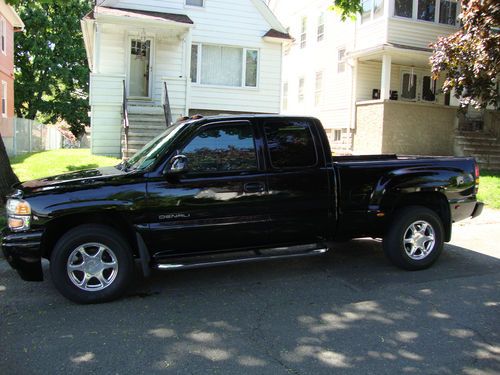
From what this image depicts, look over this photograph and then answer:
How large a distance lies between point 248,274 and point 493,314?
8.59 feet

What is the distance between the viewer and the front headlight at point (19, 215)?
470 centimetres

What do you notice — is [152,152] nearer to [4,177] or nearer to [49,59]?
[4,177]

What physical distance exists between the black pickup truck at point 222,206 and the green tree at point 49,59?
34.5m

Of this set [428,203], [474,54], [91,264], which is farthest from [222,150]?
[474,54]

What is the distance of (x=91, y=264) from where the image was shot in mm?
4852

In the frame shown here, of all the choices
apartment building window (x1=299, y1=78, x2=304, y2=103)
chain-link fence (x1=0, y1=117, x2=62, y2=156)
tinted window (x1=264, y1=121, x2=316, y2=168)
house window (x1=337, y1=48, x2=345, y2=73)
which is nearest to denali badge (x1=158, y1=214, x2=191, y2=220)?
tinted window (x1=264, y1=121, x2=316, y2=168)

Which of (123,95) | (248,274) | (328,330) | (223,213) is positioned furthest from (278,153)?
(123,95)

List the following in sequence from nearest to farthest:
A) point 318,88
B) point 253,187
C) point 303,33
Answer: point 253,187 < point 318,88 < point 303,33

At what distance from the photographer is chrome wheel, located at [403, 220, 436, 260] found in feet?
19.7

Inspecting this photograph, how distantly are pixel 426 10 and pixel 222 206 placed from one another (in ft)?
57.7

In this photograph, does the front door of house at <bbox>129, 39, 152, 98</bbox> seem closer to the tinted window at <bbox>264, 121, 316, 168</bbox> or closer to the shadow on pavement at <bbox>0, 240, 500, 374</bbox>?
the shadow on pavement at <bbox>0, 240, 500, 374</bbox>

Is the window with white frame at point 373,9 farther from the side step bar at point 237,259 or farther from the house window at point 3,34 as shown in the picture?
the house window at point 3,34

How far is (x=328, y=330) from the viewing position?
4.29 m

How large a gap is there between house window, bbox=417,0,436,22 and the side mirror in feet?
57.0
